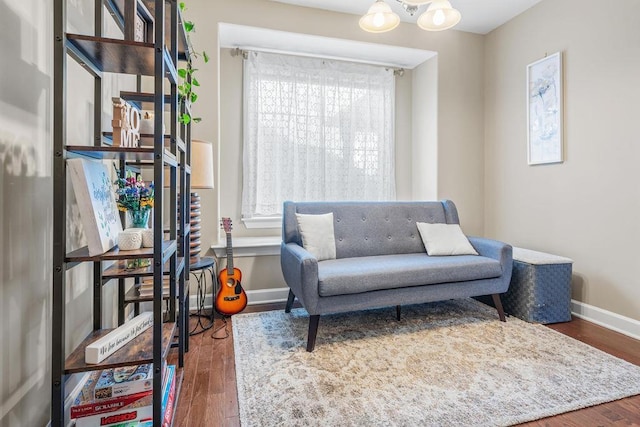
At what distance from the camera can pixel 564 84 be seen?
2861 millimetres

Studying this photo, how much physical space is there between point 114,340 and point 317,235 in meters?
1.57

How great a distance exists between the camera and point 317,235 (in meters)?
2.65

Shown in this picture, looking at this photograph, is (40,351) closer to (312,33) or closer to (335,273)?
(335,273)

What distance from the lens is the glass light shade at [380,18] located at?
2293 millimetres

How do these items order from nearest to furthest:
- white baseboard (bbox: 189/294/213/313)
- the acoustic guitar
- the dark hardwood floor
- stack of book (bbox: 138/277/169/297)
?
the dark hardwood floor
stack of book (bbox: 138/277/169/297)
the acoustic guitar
white baseboard (bbox: 189/294/213/313)

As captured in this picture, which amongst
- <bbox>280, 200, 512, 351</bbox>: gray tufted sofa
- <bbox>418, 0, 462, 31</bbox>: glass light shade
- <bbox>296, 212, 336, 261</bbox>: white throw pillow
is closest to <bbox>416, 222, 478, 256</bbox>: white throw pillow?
<bbox>280, 200, 512, 351</bbox>: gray tufted sofa

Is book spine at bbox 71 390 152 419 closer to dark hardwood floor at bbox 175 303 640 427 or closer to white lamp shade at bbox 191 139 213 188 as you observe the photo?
dark hardwood floor at bbox 175 303 640 427

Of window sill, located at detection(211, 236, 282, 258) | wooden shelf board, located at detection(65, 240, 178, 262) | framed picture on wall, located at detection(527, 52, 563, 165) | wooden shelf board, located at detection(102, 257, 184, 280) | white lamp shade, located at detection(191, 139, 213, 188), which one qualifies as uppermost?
framed picture on wall, located at detection(527, 52, 563, 165)

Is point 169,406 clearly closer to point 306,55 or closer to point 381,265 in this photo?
point 381,265

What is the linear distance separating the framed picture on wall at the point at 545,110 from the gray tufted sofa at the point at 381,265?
89cm

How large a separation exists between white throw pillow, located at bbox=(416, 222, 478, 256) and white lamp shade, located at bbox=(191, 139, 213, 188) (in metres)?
1.78

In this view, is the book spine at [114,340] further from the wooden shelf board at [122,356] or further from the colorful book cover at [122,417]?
the colorful book cover at [122,417]

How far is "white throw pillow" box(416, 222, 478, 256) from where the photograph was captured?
2781 mm

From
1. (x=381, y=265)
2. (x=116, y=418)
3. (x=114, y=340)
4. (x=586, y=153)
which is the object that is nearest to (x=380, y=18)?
(x=381, y=265)
